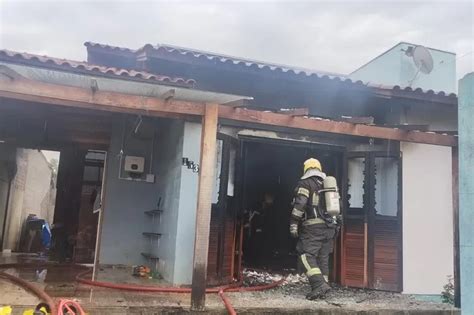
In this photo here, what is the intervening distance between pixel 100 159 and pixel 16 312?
660cm

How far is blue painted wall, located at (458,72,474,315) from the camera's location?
15.8ft

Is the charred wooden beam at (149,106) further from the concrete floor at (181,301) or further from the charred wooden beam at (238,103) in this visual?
the concrete floor at (181,301)

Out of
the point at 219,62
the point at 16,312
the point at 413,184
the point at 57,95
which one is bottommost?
the point at 16,312

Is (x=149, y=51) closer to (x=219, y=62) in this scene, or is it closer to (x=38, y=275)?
(x=219, y=62)

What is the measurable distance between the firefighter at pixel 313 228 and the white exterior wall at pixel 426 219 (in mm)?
1763

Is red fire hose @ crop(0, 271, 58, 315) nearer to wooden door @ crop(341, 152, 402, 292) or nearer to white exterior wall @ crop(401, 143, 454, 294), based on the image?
wooden door @ crop(341, 152, 402, 292)

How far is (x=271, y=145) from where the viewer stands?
7.64m

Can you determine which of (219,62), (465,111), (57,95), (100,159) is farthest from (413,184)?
(100,159)

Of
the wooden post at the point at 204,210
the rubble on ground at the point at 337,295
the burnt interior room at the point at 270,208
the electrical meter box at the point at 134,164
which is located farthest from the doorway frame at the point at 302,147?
the burnt interior room at the point at 270,208

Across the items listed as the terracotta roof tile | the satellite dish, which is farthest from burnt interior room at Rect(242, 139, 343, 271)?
the terracotta roof tile

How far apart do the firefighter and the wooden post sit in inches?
59.5

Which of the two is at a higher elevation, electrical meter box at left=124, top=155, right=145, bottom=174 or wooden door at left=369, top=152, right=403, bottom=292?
electrical meter box at left=124, top=155, right=145, bottom=174

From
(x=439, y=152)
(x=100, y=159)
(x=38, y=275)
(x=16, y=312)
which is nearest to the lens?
(x=16, y=312)

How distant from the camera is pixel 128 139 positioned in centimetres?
857
